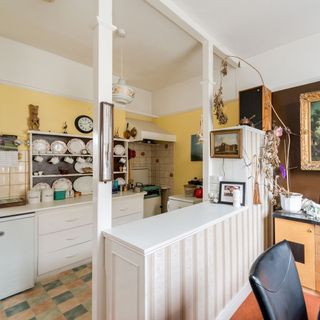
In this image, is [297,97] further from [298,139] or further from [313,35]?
[313,35]

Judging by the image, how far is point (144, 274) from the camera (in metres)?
1.02


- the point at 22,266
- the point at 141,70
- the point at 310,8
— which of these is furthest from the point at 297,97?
the point at 22,266

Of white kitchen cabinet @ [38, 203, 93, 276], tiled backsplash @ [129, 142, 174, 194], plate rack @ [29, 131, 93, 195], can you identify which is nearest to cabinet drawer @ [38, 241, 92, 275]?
white kitchen cabinet @ [38, 203, 93, 276]

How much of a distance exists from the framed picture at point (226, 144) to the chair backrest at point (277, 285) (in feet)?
3.32

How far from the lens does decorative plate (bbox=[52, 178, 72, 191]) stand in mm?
2684

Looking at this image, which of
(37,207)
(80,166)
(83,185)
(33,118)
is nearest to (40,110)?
(33,118)

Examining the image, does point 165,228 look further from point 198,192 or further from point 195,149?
point 195,149

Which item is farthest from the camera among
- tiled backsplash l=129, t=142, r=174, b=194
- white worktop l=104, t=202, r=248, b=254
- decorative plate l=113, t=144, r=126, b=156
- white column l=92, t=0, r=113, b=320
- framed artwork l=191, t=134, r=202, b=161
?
tiled backsplash l=129, t=142, r=174, b=194

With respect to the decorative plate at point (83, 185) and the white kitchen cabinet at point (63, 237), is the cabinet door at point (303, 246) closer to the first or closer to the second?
the white kitchen cabinet at point (63, 237)

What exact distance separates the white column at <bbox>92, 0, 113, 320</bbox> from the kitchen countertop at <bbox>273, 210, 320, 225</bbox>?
1.77 meters

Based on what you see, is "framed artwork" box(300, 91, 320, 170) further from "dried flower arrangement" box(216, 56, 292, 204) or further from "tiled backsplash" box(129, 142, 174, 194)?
"tiled backsplash" box(129, 142, 174, 194)

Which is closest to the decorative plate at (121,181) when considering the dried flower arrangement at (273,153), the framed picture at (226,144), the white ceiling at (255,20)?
the framed picture at (226,144)

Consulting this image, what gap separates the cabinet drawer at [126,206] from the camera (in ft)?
9.18

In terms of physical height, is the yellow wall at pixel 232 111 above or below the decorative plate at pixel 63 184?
above
